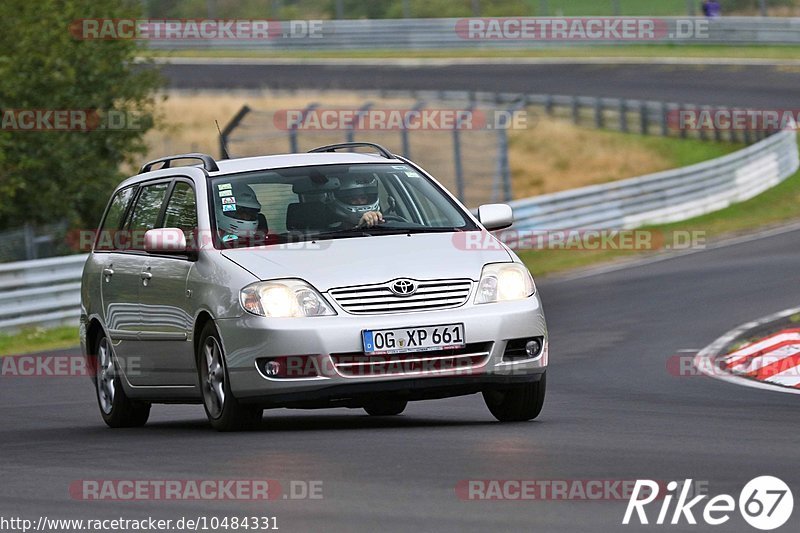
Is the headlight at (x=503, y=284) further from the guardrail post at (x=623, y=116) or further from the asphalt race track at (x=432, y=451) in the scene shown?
the guardrail post at (x=623, y=116)

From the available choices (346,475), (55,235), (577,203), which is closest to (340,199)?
(346,475)

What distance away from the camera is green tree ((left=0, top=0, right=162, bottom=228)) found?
24828mm

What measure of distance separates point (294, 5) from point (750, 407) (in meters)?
52.2

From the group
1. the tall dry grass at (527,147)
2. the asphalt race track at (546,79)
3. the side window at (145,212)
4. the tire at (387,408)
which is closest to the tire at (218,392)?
the side window at (145,212)

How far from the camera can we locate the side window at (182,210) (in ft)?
33.0

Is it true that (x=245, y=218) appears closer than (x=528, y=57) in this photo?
Yes

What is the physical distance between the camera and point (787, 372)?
12.7 meters

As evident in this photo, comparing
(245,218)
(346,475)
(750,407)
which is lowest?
(750,407)

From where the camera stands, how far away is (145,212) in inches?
435

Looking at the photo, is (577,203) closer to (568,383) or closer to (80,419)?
(568,383)

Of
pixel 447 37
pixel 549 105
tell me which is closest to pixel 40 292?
pixel 549 105

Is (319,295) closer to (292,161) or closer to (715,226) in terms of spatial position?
(292,161)

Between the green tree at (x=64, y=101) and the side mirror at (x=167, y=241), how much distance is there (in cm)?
1392

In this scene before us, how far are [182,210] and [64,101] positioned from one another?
17.1m
